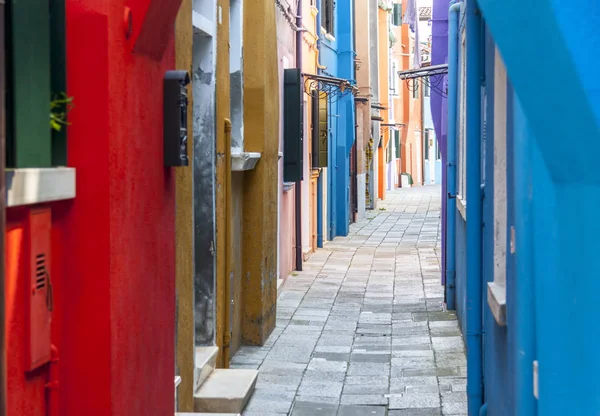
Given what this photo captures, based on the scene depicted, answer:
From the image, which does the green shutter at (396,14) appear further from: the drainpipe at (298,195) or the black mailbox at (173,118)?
the black mailbox at (173,118)

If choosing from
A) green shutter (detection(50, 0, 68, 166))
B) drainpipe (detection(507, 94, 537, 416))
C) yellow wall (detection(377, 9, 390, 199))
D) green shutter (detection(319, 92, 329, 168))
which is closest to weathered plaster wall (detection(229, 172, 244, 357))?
drainpipe (detection(507, 94, 537, 416))

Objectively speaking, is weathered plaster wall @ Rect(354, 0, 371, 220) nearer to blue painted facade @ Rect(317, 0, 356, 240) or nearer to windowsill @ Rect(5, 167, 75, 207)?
blue painted facade @ Rect(317, 0, 356, 240)

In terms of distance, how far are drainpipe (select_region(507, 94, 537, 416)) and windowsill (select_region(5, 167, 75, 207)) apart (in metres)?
1.84

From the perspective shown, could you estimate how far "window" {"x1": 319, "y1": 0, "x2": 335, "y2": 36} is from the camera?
72.1ft

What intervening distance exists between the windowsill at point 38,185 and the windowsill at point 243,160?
5120 millimetres

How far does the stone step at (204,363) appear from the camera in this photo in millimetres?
7719

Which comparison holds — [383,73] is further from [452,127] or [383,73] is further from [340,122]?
[452,127]

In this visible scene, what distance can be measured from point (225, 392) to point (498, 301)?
2.88 m

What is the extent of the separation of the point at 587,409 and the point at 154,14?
9.33 ft

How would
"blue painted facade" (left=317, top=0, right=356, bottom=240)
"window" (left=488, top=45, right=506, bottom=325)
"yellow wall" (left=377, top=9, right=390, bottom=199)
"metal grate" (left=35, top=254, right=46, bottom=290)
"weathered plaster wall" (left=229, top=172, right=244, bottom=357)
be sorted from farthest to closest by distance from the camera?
"yellow wall" (left=377, top=9, right=390, bottom=199)
"blue painted facade" (left=317, top=0, right=356, bottom=240)
"weathered plaster wall" (left=229, top=172, right=244, bottom=357)
"window" (left=488, top=45, right=506, bottom=325)
"metal grate" (left=35, top=254, right=46, bottom=290)

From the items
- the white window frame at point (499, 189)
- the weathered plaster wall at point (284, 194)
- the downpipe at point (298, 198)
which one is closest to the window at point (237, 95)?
the weathered plaster wall at point (284, 194)

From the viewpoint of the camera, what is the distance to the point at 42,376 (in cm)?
413

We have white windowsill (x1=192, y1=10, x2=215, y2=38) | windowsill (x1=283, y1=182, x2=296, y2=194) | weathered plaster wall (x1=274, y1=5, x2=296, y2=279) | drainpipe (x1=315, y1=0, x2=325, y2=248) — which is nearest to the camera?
white windowsill (x1=192, y1=10, x2=215, y2=38)

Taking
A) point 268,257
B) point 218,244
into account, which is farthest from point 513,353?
point 268,257
